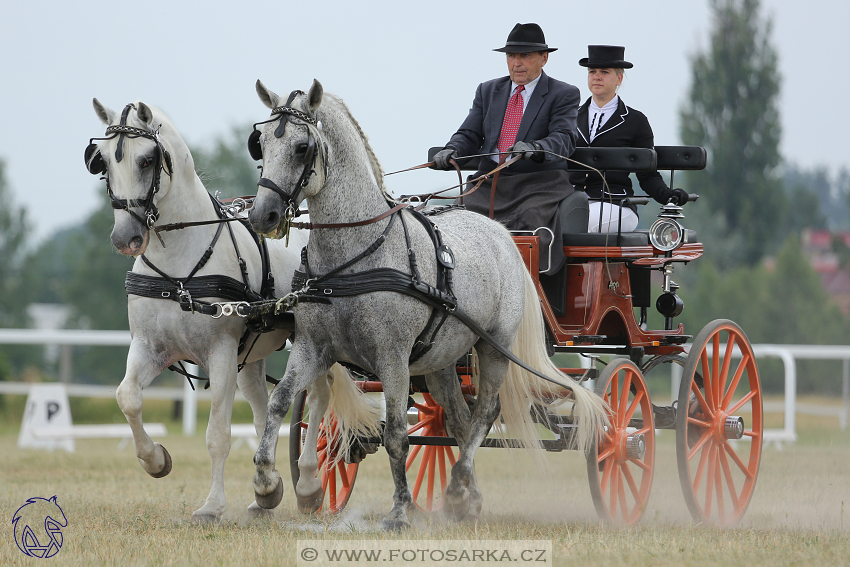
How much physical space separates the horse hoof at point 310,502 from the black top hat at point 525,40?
289 centimetres

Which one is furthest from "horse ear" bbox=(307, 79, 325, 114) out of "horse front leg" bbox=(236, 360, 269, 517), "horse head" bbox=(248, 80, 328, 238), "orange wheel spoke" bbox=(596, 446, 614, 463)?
"orange wheel spoke" bbox=(596, 446, 614, 463)

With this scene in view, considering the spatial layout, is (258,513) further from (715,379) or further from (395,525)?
(715,379)

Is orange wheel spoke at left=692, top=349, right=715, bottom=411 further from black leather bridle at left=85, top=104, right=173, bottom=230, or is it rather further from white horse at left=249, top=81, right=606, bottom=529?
black leather bridle at left=85, top=104, right=173, bottom=230

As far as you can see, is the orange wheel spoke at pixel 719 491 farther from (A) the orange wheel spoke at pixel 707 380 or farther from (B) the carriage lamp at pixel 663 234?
(B) the carriage lamp at pixel 663 234

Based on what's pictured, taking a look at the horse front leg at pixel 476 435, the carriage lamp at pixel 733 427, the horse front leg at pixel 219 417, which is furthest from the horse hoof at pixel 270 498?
the carriage lamp at pixel 733 427

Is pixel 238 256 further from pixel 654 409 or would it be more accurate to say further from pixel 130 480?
pixel 130 480

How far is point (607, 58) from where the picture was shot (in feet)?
22.7

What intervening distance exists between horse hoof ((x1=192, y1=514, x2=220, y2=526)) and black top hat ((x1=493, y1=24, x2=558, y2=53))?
10.5 ft

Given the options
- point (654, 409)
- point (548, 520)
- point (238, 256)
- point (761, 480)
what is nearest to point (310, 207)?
point (238, 256)

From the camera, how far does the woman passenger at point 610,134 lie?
6.41 metres

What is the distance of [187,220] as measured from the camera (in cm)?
531

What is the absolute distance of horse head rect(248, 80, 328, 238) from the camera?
171 inches

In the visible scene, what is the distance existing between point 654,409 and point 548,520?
3.56ft

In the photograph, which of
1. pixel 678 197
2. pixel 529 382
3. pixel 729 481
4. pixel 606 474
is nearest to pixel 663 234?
pixel 678 197
